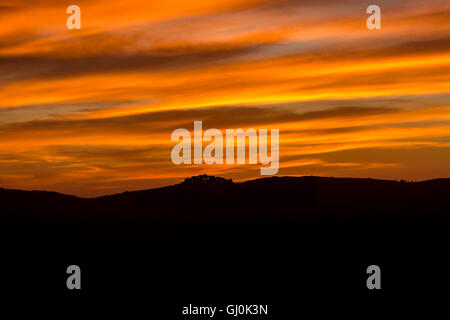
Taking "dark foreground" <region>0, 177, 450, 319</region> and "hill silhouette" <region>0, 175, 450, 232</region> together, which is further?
"hill silhouette" <region>0, 175, 450, 232</region>

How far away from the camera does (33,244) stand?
35.5m

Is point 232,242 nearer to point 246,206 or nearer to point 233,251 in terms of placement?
point 233,251

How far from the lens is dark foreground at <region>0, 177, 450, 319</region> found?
2603 centimetres

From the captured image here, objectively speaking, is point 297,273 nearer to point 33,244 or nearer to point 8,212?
point 33,244

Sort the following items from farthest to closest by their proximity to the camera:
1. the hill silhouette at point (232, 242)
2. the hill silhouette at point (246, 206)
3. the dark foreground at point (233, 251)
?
1. the hill silhouette at point (246, 206)
2. the hill silhouette at point (232, 242)
3. the dark foreground at point (233, 251)

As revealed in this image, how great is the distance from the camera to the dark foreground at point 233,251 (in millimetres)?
26031

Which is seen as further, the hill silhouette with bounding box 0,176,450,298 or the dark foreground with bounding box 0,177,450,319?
the hill silhouette with bounding box 0,176,450,298

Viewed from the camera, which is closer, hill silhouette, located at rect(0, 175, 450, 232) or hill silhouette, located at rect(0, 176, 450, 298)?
hill silhouette, located at rect(0, 176, 450, 298)

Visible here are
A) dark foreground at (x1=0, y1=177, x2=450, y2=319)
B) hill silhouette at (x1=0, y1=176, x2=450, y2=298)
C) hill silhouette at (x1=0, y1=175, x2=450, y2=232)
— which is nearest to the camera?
dark foreground at (x1=0, y1=177, x2=450, y2=319)

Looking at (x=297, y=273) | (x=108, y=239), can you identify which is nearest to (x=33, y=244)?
(x=108, y=239)

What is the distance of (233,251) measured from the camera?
3300 centimetres

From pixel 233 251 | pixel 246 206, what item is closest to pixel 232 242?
pixel 233 251

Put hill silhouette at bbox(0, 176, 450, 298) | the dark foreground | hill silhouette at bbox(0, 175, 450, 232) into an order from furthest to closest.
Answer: hill silhouette at bbox(0, 175, 450, 232) → hill silhouette at bbox(0, 176, 450, 298) → the dark foreground
